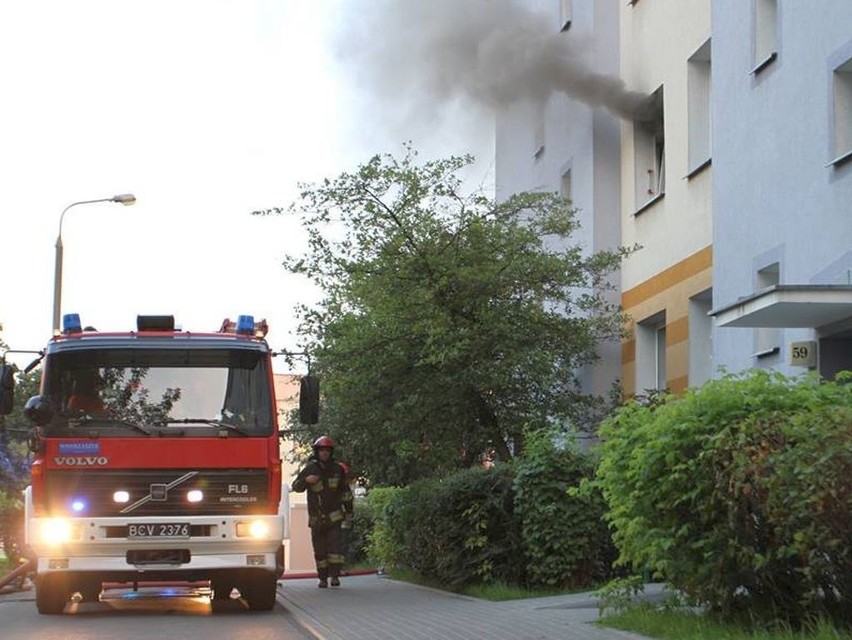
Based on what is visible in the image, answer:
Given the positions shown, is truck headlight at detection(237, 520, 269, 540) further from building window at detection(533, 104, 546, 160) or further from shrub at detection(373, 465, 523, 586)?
building window at detection(533, 104, 546, 160)

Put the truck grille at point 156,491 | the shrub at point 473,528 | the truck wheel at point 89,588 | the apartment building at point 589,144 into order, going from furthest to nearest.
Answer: the apartment building at point 589,144 → the shrub at point 473,528 → the truck wheel at point 89,588 → the truck grille at point 156,491

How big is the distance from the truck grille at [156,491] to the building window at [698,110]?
30.0 ft

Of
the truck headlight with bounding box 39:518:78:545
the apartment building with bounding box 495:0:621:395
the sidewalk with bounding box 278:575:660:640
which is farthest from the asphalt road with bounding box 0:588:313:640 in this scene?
the apartment building with bounding box 495:0:621:395

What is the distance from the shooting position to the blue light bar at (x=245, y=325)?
1533cm

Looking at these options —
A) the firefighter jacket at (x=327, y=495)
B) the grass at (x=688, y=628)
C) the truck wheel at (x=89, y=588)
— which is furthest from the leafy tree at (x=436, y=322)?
the grass at (x=688, y=628)

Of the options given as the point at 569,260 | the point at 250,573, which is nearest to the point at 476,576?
the point at 250,573

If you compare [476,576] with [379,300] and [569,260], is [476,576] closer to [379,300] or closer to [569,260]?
[379,300]

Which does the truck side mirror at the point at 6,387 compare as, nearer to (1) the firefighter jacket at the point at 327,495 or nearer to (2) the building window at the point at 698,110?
(1) the firefighter jacket at the point at 327,495

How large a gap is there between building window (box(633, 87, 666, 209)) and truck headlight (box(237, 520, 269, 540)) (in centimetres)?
1048

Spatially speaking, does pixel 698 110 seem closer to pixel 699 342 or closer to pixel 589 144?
pixel 699 342

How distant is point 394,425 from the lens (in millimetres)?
19797

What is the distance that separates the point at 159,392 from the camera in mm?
14672

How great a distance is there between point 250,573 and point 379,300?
542 cm

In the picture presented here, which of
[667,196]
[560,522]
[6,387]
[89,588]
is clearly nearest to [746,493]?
[560,522]
